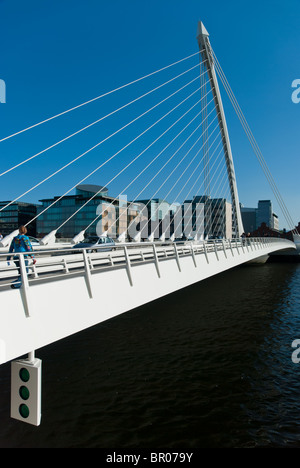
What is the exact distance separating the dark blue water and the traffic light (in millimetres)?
3561

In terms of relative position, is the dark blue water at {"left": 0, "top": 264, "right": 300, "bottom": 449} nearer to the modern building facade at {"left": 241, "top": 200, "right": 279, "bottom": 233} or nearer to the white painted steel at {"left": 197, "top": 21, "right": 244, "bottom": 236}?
the white painted steel at {"left": 197, "top": 21, "right": 244, "bottom": 236}

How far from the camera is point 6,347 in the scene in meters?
4.54

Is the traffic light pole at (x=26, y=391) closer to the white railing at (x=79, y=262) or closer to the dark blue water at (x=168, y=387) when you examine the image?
the white railing at (x=79, y=262)

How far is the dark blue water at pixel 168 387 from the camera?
7738mm

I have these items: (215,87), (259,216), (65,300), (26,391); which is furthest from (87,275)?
(259,216)

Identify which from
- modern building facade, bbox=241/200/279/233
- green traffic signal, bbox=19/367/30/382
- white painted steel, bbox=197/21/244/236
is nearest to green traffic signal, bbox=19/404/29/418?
green traffic signal, bbox=19/367/30/382

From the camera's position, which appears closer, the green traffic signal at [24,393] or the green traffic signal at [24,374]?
the green traffic signal at [24,393]

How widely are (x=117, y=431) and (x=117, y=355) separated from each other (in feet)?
16.1

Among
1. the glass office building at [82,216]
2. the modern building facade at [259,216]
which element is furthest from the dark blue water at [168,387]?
the modern building facade at [259,216]

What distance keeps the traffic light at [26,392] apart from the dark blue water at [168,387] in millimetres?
3561

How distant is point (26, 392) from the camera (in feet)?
15.0

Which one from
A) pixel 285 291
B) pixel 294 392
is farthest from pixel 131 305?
pixel 285 291
